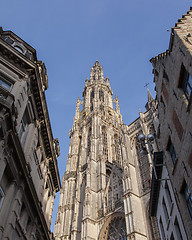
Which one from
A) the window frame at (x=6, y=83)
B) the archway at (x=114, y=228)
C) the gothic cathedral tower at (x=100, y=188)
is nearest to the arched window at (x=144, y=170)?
the gothic cathedral tower at (x=100, y=188)

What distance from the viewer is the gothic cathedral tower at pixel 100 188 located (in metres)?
30.2

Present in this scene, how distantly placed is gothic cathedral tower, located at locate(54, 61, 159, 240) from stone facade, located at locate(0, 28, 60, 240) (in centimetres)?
1587

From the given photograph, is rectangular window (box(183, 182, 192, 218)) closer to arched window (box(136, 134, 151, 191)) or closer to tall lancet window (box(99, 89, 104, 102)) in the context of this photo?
arched window (box(136, 134, 151, 191))

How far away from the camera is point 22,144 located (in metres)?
12.1

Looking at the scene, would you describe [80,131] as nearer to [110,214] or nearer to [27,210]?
[110,214]

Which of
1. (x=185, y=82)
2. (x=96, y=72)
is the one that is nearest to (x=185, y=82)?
(x=185, y=82)

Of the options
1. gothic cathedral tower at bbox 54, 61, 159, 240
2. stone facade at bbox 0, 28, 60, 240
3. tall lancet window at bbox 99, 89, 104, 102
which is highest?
tall lancet window at bbox 99, 89, 104, 102

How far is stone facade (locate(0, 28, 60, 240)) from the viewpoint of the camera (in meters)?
9.57

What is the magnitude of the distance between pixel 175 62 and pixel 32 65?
25.1 feet

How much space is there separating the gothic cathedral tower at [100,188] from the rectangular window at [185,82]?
20924mm

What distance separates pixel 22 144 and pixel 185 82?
8580mm

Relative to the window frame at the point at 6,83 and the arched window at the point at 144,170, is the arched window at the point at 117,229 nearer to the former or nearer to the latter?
the arched window at the point at 144,170

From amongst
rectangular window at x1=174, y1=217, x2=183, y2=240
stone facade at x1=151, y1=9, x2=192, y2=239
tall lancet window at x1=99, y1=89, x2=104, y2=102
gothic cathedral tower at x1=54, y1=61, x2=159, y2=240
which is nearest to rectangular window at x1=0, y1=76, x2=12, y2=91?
stone facade at x1=151, y1=9, x2=192, y2=239

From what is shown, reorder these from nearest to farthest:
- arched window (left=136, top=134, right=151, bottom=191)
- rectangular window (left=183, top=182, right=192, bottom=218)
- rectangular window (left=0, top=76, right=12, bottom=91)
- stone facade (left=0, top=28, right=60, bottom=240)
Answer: stone facade (left=0, top=28, right=60, bottom=240) < rectangular window (left=183, top=182, right=192, bottom=218) < rectangular window (left=0, top=76, right=12, bottom=91) < arched window (left=136, top=134, right=151, bottom=191)
